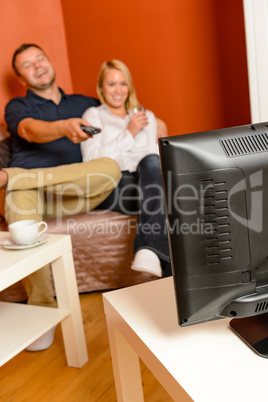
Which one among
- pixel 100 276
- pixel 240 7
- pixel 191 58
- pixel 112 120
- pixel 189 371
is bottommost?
pixel 100 276

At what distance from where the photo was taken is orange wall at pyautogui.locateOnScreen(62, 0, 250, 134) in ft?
8.12

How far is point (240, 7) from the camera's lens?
A: 2.33m

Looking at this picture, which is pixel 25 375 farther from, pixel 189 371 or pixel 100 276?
pixel 189 371

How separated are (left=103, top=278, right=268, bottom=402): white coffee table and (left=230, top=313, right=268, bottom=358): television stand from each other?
0.01m

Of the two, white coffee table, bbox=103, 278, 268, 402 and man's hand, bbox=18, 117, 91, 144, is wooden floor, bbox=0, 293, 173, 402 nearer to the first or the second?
white coffee table, bbox=103, 278, 268, 402

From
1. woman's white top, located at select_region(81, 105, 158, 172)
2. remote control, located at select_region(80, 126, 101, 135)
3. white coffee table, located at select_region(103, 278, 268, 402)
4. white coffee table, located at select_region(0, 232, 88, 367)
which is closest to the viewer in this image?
white coffee table, located at select_region(103, 278, 268, 402)

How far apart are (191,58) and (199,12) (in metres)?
0.25

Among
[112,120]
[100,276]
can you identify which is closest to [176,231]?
A: [100,276]

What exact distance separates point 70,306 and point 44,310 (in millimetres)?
88

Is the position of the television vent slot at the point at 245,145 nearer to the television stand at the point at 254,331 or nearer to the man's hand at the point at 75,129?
the television stand at the point at 254,331

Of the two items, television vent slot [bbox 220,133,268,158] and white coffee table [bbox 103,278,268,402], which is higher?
television vent slot [bbox 220,133,268,158]

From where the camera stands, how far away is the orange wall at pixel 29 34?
260 cm

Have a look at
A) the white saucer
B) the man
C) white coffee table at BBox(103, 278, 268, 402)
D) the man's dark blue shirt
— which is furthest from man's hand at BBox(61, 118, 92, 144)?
white coffee table at BBox(103, 278, 268, 402)

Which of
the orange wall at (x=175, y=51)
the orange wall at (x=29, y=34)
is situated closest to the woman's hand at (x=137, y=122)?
the orange wall at (x=175, y=51)
